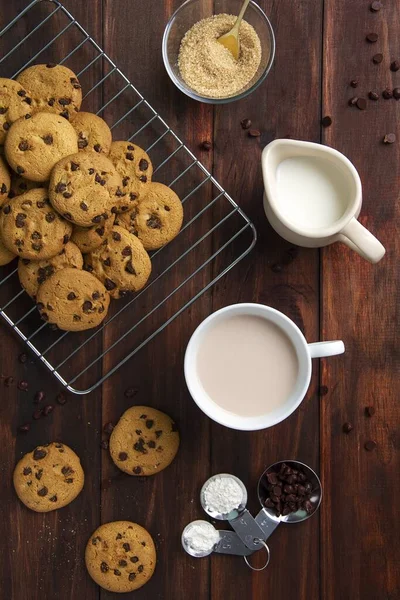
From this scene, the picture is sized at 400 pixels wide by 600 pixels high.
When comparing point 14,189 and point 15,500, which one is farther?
point 15,500

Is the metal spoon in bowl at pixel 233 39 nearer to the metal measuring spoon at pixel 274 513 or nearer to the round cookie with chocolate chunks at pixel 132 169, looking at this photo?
the round cookie with chocolate chunks at pixel 132 169

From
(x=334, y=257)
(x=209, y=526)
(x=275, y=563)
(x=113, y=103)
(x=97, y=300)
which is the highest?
(x=113, y=103)

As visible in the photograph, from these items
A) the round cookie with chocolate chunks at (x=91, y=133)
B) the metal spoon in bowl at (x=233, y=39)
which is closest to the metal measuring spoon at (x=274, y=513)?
the round cookie with chocolate chunks at (x=91, y=133)

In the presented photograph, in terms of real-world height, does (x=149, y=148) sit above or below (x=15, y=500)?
above

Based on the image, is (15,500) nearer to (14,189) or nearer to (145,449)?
(145,449)

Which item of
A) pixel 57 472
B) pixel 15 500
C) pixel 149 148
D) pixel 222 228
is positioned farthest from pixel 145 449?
pixel 149 148

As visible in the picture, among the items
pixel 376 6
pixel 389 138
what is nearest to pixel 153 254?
pixel 389 138
